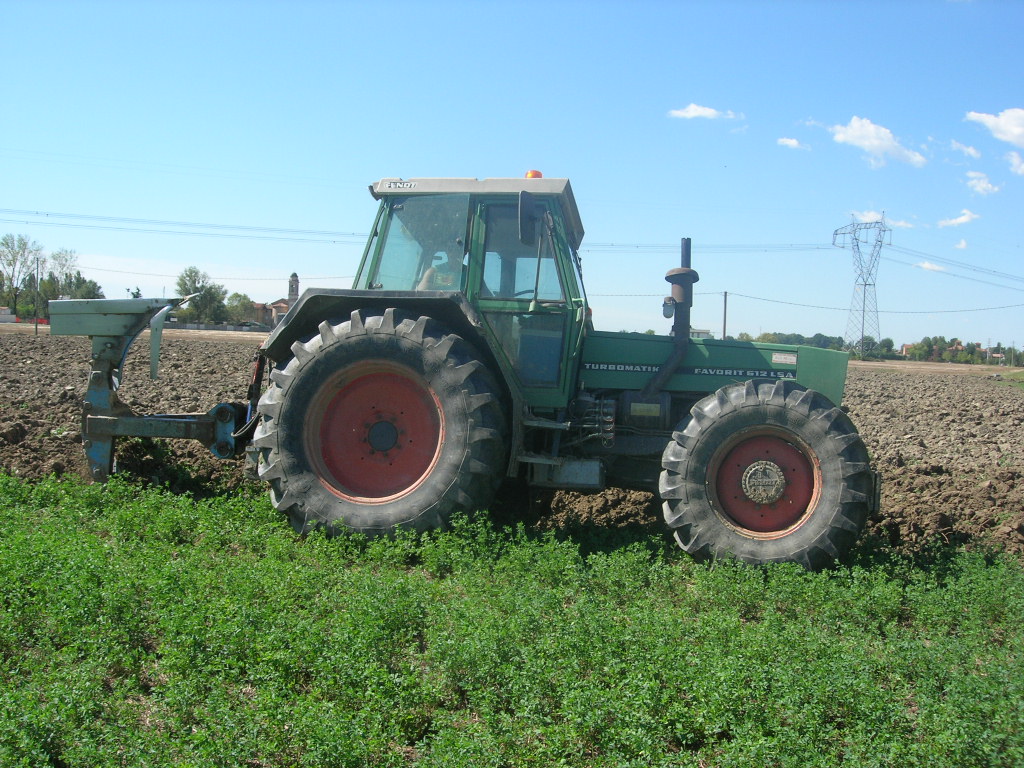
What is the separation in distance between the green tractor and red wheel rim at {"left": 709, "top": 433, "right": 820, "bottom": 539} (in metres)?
0.01

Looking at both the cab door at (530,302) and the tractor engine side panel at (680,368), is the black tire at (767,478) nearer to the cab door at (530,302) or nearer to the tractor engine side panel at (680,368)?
the tractor engine side panel at (680,368)

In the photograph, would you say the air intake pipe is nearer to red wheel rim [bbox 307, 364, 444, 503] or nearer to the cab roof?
the cab roof

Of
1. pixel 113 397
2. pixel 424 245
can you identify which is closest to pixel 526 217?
pixel 424 245

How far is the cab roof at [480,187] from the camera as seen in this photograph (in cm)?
605

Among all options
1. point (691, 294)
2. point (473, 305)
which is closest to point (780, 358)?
point (691, 294)

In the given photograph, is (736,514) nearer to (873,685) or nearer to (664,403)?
(664,403)

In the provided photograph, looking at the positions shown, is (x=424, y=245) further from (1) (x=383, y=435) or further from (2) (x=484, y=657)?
(2) (x=484, y=657)

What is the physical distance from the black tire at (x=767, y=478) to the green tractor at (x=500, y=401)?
1cm

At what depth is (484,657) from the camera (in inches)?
144

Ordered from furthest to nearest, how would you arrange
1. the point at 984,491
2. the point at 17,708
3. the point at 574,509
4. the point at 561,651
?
1. the point at 984,491
2. the point at 574,509
3. the point at 561,651
4. the point at 17,708

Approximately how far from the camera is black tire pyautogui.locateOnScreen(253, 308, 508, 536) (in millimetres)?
5703

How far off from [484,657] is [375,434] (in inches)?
106

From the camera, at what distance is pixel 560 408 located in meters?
6.20

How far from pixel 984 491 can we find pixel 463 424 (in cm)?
589
